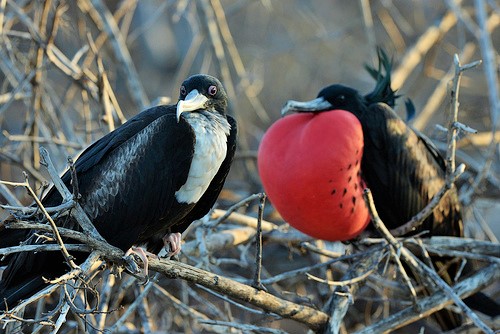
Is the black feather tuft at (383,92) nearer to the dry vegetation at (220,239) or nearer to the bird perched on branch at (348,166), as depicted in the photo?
the bird perched on branch at (348,166)

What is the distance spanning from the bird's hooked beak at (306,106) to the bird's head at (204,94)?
0.46 m

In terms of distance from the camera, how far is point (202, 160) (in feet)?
7.86

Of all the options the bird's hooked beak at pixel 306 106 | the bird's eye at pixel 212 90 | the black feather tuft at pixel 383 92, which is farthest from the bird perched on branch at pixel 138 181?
the black feather tuft at pixel 383 92

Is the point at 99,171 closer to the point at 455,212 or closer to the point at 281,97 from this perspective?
the point at 455,212

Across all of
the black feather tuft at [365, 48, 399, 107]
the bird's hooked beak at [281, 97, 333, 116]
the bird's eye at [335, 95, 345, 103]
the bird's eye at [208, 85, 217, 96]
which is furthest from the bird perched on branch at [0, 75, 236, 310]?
the black feather tuft at [365, 48, 399, 107]

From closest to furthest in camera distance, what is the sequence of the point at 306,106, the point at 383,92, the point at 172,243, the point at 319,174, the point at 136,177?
the point at 136,177 → the point at 172,243 → the point at 319,174 → the point at 306,106 → the point at 383,92

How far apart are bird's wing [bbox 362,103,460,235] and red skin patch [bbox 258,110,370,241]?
10cm

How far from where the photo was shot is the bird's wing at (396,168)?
10.0 ft

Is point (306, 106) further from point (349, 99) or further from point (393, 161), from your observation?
point (393, 161)

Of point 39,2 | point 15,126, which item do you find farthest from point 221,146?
point 15,126

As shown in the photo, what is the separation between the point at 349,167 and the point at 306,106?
33 centimetres

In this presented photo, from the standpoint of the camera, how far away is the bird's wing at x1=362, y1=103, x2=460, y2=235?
10.0 ft

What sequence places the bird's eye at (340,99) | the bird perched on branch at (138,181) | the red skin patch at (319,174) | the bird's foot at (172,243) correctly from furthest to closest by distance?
the bird's eye at (340,99)
the red skin patch at (319,174)
the bird's foot at (172,243)
the bird perched on branch at (138,181)

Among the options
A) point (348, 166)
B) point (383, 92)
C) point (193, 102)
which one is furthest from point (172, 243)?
point (383, 92)
